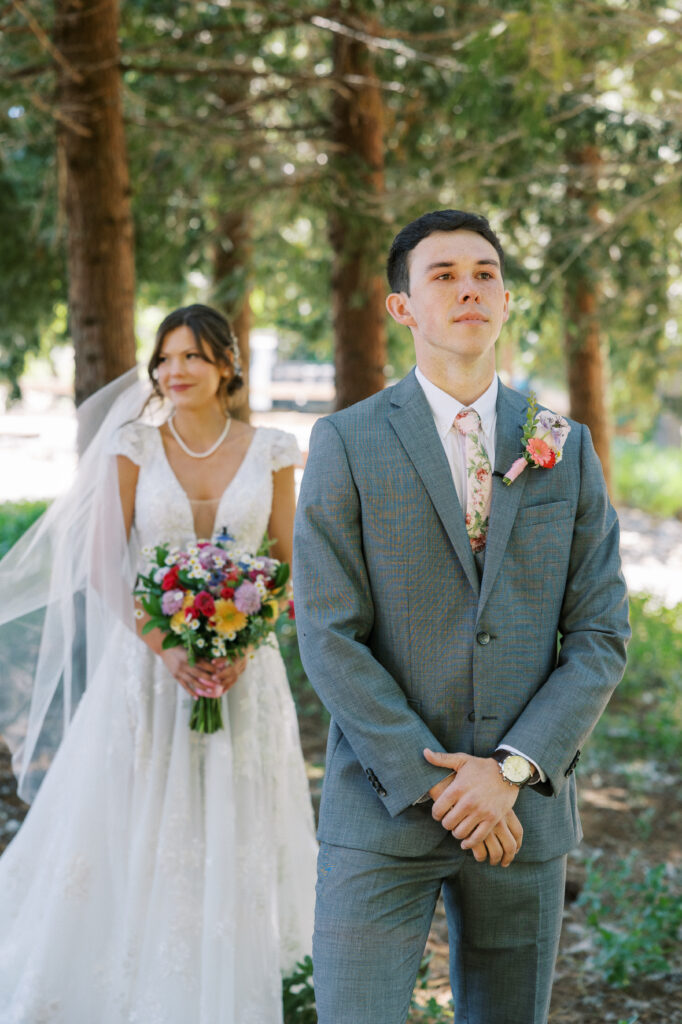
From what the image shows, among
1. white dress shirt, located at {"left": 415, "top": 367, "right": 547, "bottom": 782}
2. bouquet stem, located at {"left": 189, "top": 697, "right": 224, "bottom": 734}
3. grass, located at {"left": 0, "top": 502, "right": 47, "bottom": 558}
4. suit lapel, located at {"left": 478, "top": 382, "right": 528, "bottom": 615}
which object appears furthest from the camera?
grass, located at {"left": 0, "top": 502, "right": 47, "bottom": 558}

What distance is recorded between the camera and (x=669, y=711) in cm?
780

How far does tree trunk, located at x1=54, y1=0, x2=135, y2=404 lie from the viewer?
6.42 metres

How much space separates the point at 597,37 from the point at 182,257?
20.3 ft

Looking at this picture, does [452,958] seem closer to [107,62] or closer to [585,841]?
[585,841]

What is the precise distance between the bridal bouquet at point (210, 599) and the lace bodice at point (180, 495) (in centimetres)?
15

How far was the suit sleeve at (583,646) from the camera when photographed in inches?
93.7

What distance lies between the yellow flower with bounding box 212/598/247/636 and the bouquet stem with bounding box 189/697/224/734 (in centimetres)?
38

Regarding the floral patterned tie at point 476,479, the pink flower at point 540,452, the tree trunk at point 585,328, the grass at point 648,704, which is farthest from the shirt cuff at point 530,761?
the tree trunk at point 585,328

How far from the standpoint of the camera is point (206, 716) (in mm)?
3984

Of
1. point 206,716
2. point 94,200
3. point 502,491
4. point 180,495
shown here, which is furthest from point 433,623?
point 94,200

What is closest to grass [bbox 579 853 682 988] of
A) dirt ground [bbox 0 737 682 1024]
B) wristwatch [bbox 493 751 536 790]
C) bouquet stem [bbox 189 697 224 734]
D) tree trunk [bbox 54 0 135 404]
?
dirt ground [bbox 0 737 682 1024]

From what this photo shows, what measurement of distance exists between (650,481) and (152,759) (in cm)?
2037

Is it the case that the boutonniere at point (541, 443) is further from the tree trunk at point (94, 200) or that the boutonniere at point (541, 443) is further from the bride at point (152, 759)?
the tree trunk at point (94, 200)

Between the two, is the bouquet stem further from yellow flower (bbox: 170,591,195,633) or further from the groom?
the groom
